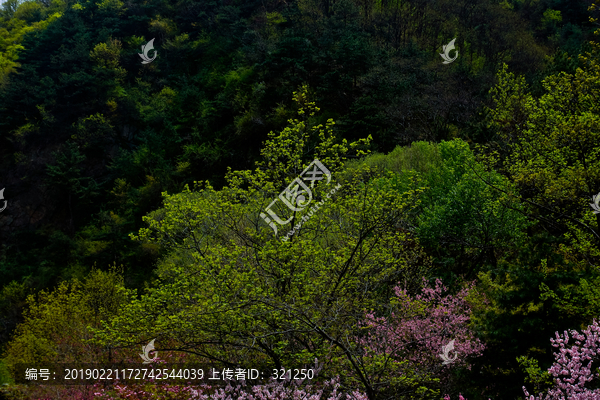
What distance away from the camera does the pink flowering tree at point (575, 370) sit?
17.4 ft

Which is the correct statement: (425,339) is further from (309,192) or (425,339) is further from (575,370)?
(309,192)

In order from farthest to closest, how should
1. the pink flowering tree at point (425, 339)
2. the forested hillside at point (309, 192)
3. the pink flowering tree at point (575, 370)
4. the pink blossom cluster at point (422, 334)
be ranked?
the pink blossom cluster at point (422, 334) → the pink flowering tree at point (425, 339) → the forested hillside at point (309, 192) → the pink flowering tree at point (575, 370)

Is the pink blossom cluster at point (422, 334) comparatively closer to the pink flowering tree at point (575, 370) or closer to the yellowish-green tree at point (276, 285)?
the yellowish-green tree at point (276, 285)

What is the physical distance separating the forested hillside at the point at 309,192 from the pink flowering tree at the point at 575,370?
0.04 meters

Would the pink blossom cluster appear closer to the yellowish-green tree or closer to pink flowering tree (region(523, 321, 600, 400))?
the yellowish-green tree

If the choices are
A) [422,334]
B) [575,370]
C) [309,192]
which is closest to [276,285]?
[309,192]

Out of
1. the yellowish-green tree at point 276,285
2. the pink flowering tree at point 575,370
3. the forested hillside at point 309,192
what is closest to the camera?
the pink flowering tree at point 575,370

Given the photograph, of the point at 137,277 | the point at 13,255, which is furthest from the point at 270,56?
the point at 13,255

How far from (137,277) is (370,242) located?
68.9ft

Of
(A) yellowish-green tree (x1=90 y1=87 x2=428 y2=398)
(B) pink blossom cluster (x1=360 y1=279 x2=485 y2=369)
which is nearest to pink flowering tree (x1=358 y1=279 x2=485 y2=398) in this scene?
(B) pink blossom cluster (x1=360 y1=279 x2=485 y2=369)

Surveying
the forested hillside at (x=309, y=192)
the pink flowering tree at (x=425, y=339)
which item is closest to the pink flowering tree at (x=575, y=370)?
the forested hillside at (x=309, y=192)

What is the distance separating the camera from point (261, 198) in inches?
382

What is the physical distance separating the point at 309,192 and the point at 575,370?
231 inches

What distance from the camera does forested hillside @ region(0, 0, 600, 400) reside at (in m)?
6.91
